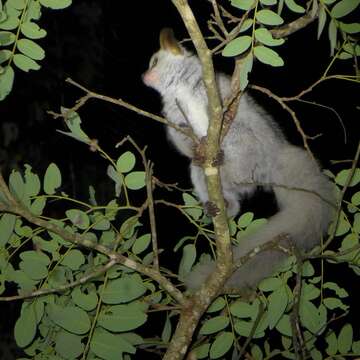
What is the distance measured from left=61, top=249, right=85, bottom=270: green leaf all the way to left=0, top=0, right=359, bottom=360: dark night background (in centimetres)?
207

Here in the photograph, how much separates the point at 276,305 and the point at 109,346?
524mm

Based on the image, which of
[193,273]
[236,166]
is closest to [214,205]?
[193,273]

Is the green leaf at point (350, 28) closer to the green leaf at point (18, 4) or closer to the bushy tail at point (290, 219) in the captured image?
the bushy tail at point (290, 219)

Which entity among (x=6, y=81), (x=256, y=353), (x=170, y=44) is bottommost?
(x=256, y=353)

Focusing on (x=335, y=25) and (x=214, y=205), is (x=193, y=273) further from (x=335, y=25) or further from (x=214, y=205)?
(x=335, y=25)

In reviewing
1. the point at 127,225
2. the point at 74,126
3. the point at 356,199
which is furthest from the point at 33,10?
the point at 356,199

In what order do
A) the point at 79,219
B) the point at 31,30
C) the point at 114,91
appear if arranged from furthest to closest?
the point at 114,91, the point at 79,219, the point at 31,30

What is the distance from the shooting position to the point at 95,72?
4359mm

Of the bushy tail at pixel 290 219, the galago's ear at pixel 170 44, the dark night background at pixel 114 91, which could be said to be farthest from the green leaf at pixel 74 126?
the dark night background at pixel 114 91

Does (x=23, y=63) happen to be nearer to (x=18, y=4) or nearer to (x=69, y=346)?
(x=18, y=4)

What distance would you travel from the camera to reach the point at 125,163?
1764 mm

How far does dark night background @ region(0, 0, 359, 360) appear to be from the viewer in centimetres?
417

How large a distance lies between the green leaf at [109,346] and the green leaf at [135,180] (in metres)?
0.48

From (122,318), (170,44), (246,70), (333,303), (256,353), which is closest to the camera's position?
(246,70)
